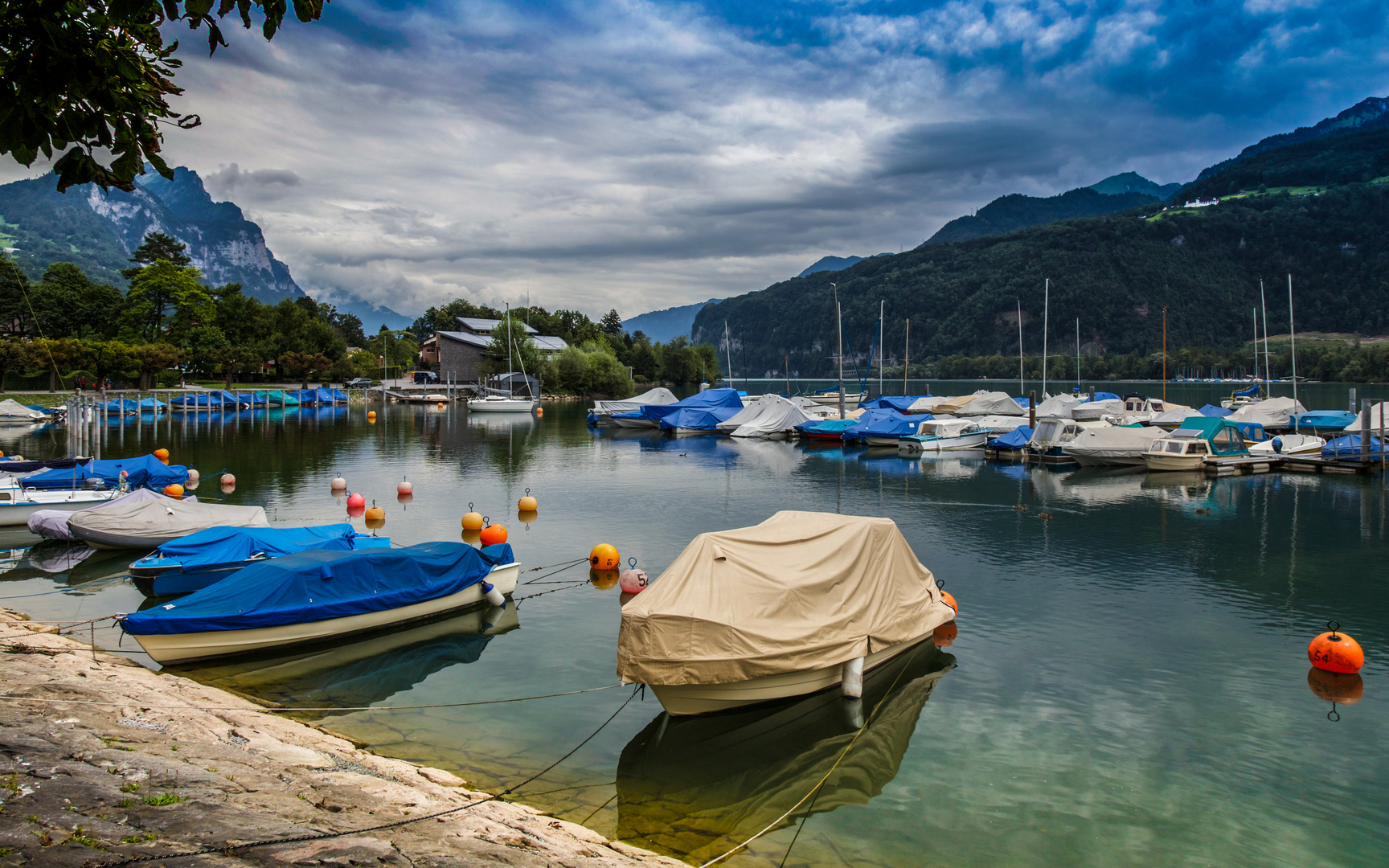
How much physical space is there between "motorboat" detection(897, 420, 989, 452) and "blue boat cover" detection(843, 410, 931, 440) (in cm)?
87

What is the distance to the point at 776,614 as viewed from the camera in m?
13.4

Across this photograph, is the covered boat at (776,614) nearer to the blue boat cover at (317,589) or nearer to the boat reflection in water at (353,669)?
the boat reflection in water at (353,669)

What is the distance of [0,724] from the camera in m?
9.71

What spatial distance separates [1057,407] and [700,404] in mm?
34461

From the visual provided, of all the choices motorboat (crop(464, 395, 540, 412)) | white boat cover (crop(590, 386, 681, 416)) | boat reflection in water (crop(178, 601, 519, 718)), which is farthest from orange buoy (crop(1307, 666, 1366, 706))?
motorboat (crop(464, 395, 540, 412))

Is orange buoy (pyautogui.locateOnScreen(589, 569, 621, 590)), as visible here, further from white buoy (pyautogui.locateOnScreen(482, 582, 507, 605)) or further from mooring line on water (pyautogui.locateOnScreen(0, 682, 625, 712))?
mooring line on water (pyautogui.locateOnScreen(0, 682, 625, 712))

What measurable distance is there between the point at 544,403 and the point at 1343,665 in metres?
113

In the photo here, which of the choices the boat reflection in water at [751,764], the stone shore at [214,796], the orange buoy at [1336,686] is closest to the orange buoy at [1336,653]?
the orange buoy at [1336,686]

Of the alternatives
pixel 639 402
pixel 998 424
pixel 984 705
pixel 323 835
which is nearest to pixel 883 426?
pixel 998 424

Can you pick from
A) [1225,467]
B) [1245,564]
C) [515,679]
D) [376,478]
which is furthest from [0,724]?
[1225,467]

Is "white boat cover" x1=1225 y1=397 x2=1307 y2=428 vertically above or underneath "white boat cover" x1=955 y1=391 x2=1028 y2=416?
underneath

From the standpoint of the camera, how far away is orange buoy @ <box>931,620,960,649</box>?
17797 mm

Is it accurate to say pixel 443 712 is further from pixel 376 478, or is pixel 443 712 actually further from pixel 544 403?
pixel 544 403

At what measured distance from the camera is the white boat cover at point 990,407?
80.2 m
